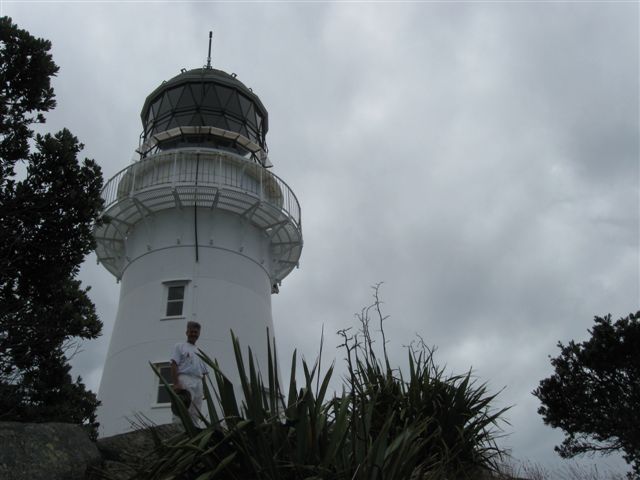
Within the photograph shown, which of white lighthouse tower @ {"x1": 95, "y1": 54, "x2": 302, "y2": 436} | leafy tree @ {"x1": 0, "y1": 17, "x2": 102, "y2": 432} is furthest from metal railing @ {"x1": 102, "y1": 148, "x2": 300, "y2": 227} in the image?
leafy tree @ {"x1": 0, "y1": 17, "x2": 102, "y2": 432}

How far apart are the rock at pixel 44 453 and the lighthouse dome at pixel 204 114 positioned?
1313 centimetres

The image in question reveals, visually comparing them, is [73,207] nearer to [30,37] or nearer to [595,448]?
[30,37]

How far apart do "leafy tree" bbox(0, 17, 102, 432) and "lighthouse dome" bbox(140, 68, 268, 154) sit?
9800mm

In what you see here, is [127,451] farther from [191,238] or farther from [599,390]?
[599,390]

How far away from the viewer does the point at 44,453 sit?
5.10 m

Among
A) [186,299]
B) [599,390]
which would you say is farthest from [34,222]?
[599,390]

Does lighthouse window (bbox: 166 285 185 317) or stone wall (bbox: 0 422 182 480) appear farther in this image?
lighthouse window (bbox: 166 285 185 317)

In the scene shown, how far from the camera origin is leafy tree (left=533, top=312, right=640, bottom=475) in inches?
586

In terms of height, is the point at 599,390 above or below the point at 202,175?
below

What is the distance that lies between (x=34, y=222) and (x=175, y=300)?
25.9 feet

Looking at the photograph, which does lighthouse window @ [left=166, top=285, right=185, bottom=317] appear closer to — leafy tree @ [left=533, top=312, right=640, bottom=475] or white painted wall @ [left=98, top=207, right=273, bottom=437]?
white painted wall @ [left=98, top=207, right=273, bottom=437]

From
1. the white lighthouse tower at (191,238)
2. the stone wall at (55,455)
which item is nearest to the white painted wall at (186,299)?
the white lighthouse tower at (191,238)

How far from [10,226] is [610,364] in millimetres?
14314

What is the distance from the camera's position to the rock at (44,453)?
4852 mm
